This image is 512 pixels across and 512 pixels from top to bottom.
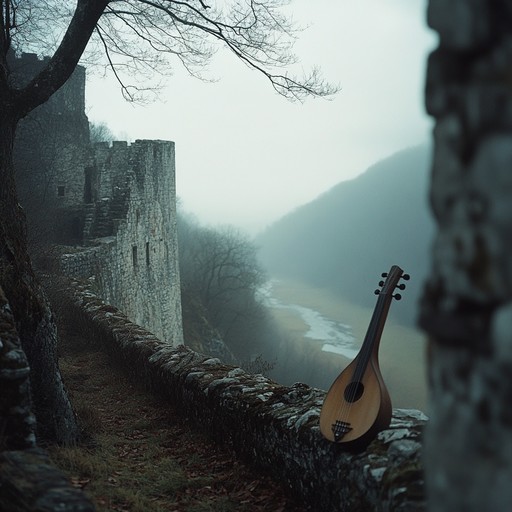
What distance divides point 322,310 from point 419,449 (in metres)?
64.9

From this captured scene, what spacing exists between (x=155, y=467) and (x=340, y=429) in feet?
6.52

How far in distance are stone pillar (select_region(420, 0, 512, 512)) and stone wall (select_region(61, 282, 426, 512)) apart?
1.36 metres

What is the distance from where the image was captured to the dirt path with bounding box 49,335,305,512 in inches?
162

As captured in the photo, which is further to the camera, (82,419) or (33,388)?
(82,419)

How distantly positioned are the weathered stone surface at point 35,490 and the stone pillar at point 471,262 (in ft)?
5.58

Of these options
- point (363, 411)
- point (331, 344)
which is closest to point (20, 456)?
point (363, 411)

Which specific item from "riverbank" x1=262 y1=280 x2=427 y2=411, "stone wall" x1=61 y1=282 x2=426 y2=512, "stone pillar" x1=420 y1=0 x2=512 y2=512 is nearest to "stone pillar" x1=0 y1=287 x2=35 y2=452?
"stone wall" x1=61 y1=282 x2=426 y2=512

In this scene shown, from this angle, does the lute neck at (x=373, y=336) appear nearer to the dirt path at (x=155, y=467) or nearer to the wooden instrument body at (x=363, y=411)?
the wooden instrument body at (x=363, y=411)

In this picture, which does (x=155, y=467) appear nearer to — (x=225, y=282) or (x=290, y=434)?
(x=290, y=434)

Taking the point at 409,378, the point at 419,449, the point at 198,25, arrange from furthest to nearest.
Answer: the point at 409,378 → the point at 198,25 → the point at 419,449

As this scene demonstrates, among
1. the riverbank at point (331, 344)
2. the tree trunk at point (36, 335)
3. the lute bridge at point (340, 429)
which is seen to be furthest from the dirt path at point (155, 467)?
the riverbank at point (331, 344)

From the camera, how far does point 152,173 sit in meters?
19.6

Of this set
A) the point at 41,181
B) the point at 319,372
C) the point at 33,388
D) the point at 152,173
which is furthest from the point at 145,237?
the point at 319,372

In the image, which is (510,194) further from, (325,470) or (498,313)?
(325,470)
